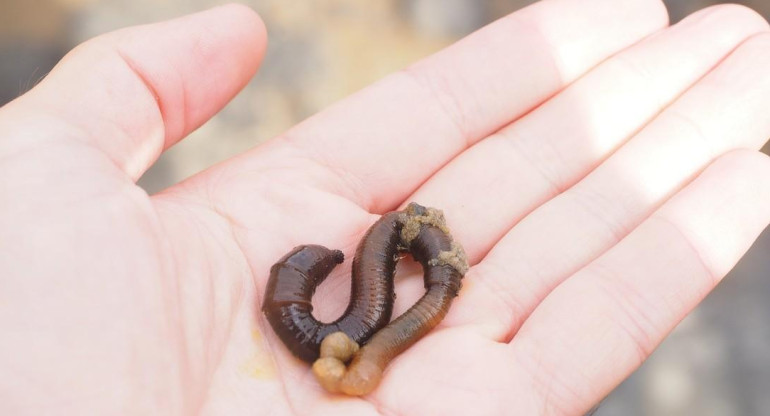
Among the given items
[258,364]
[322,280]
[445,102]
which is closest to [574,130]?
[445,102]

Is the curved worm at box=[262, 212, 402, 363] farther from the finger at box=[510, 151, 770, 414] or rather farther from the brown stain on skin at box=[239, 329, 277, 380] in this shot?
the finger at box=[510, 151, 770, 414]

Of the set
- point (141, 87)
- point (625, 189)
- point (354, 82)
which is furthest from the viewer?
point (354, 82)

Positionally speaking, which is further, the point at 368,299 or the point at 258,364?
the point at 368,299

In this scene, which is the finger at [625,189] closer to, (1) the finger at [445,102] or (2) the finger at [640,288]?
(2) the finger at [640,288]

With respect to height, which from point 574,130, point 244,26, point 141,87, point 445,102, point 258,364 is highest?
point 244,26

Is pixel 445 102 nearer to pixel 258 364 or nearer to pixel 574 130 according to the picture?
pixel 574 130

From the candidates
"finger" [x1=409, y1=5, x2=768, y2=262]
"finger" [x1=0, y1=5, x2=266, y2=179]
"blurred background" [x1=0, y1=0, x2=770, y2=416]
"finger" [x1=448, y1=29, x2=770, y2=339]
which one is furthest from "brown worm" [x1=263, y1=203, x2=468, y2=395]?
"blurred background" [x1=0, y1=0, x2=770, y2=416]

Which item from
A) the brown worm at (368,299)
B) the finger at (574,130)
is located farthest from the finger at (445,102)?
the brown worm at (368,299)

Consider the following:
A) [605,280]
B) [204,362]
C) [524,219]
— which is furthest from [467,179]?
[204,362]
